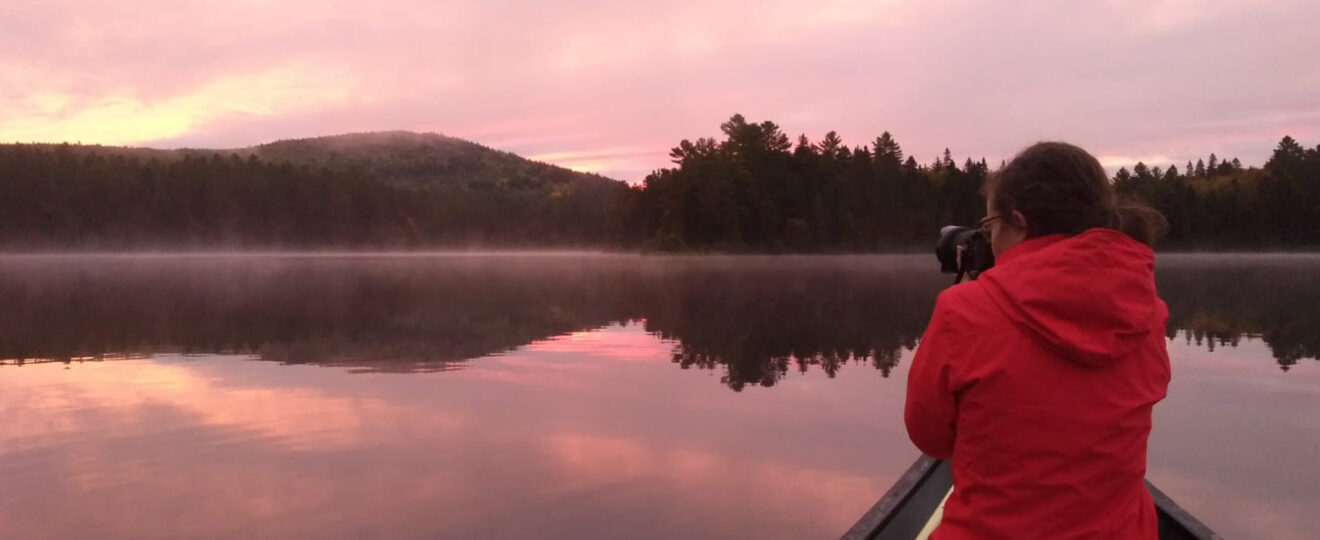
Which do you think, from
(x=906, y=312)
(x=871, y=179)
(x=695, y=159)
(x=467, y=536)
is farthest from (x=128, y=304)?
(x=871, y=179)

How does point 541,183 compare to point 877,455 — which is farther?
point 541,183

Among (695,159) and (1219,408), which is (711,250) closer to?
(695,159)

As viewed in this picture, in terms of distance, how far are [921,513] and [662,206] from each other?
82019mm

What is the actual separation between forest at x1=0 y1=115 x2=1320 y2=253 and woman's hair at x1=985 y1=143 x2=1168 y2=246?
75.1 m

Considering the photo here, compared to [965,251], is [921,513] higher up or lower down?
lower down

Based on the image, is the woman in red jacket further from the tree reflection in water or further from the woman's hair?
the tree reflection in water

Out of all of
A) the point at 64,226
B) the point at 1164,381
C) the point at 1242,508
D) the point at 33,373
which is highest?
the point at 64,226

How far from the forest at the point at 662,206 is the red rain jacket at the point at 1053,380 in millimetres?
75270

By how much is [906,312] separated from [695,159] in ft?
199

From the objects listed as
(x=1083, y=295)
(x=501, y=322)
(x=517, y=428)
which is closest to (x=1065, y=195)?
(x=1083, y=295)

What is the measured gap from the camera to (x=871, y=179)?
307 ft

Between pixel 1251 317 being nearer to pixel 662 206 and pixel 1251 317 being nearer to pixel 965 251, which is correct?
pixel 965 251

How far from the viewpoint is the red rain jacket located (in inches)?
79.5

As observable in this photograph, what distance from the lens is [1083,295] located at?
6.61 feet
